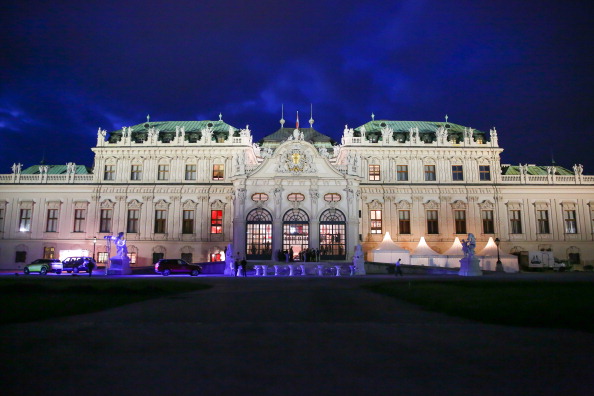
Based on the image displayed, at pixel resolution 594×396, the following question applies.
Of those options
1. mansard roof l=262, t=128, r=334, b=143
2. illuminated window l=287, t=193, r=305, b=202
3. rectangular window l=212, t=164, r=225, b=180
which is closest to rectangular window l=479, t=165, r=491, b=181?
mansard roof l=262, t=128, r=334, b=143

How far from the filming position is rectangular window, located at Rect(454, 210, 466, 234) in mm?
58497

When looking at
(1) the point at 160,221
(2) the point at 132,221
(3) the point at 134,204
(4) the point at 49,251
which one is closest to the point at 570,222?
(1) the point at 160,221

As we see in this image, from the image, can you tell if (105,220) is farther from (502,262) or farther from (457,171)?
(502,262)

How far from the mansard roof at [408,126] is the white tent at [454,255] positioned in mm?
17350

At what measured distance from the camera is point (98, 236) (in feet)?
193

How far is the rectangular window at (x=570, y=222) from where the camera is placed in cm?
5869

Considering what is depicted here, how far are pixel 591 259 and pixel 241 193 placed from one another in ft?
149

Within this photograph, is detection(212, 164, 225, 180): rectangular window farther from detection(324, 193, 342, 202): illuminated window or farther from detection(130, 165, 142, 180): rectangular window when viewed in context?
detection(324, 193, 342, 202): illuminated window

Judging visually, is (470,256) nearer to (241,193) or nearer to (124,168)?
(241,193)

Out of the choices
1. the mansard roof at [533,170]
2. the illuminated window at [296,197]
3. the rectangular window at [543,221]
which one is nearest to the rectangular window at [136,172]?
the illuminated window at [296,197]

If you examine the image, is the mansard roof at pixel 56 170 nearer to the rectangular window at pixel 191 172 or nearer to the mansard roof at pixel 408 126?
the rectangular window at pixel 191 172

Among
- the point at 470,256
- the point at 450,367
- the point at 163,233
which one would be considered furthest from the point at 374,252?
the point at 450,367

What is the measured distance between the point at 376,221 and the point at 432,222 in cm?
744

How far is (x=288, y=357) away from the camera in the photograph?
8336 mm
